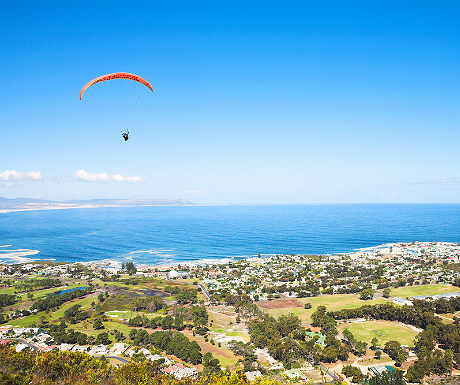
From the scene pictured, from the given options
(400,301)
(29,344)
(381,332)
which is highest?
(400,301)

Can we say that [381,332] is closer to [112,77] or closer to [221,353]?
[221,353]

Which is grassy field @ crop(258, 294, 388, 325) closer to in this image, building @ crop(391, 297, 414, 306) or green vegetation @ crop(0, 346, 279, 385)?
building @ crop(391, 297, 414, 306)

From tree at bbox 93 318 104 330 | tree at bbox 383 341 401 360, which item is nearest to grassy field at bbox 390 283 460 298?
tree at bbox 383 341 401 360

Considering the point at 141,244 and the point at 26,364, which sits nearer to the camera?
the point at 26,364

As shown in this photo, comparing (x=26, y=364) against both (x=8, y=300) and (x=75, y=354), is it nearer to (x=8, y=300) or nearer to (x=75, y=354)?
(x=75, y=354)

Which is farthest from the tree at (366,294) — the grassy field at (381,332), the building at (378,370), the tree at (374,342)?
the building at (378,370)

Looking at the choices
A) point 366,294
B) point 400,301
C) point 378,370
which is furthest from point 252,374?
point 400,301

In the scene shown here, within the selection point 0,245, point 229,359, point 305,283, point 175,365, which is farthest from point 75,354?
point 0,245
